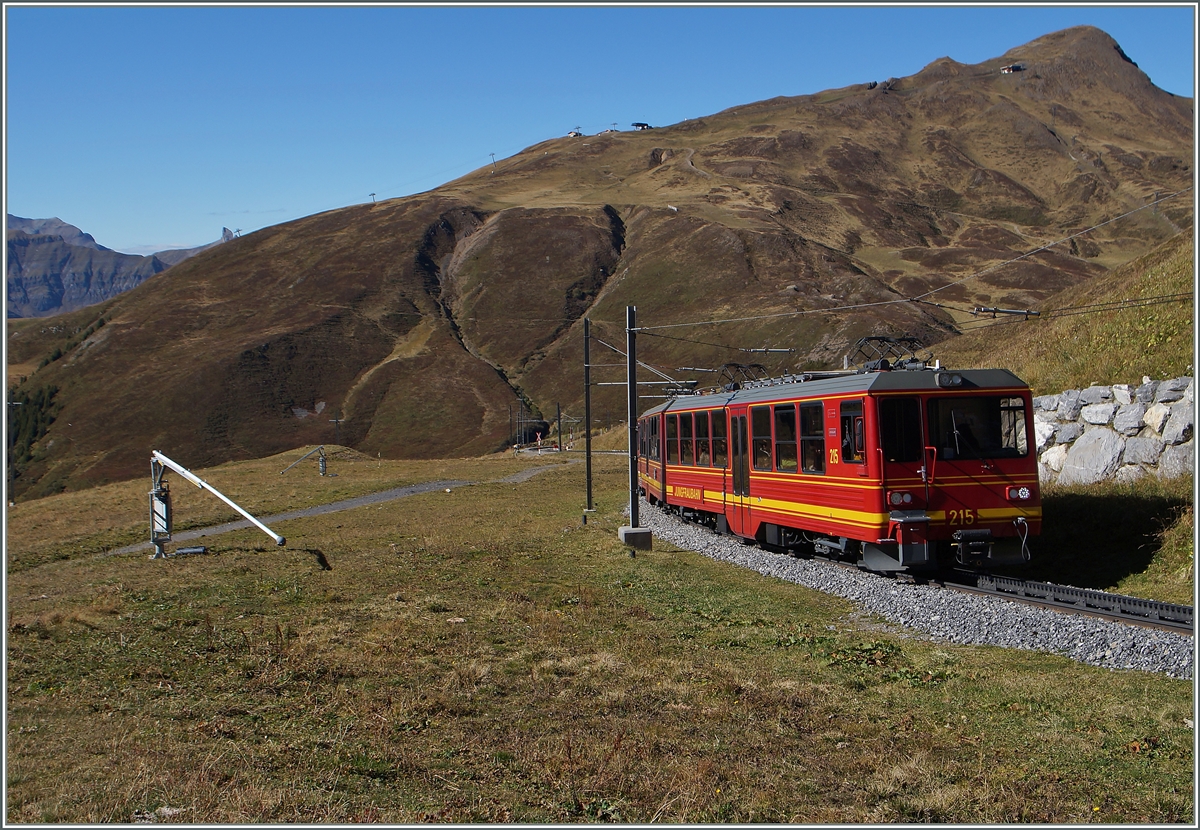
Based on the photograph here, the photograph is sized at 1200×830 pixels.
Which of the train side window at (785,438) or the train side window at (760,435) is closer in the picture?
the train side window at (785,438)

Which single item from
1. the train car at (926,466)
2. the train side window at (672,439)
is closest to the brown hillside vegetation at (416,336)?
the train side window at (672,439)

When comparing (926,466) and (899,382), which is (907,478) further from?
(899,382)

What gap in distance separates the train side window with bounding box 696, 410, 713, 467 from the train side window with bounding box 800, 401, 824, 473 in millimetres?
6137

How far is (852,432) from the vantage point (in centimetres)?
1709

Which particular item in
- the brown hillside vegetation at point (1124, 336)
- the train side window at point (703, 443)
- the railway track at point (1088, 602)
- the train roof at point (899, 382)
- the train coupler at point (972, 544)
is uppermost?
the brown hillside vegetation at point (1124, 336)

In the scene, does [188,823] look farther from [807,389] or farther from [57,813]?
[807,389]

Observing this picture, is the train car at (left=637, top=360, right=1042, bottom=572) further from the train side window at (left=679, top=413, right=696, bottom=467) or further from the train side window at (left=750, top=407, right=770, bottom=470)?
the train side window at (left=679, top=413, right=696, bottom=467)

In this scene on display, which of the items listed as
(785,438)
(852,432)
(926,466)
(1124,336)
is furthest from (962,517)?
(1124,336)

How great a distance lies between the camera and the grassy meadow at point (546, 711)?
255 inches

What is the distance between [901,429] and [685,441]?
38.0ft

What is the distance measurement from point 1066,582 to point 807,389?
19.0ft

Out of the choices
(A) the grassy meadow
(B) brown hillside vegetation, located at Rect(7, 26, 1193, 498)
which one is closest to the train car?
(A) the grassy meadow

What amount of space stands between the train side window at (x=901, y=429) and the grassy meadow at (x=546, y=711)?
2.87 meters

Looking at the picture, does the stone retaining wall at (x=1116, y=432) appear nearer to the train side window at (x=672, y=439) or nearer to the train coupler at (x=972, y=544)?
the train coupler at (x=972, y=544)
